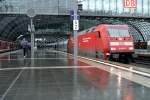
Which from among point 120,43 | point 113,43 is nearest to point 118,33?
point 120,43

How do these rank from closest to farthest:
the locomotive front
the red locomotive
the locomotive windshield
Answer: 1. the red locomotive
2. the locomotive front
3. the locomotive windshield

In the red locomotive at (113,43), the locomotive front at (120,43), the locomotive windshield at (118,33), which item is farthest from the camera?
the locomotive windshield at (118,33)

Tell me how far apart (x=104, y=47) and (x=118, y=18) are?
40.5m

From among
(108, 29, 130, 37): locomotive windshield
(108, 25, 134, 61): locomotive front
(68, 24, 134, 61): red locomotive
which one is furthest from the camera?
(108, 29, 130, 37): locomotive windshield

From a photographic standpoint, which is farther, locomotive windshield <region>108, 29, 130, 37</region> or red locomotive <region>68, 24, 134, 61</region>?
locomotive windshield <region>108, 29, 130, 37</region>

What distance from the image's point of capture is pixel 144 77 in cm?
1575

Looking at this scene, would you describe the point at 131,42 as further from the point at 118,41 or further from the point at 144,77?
the point at 144,77

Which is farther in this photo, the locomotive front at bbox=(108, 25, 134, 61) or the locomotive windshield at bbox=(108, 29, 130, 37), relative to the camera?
the locomotive windshield at bbox=(108, 29, 130, 37)

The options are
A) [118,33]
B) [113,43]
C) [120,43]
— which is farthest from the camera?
[118,33]

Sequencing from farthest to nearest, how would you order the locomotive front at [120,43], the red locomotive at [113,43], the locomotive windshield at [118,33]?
1. the locomotive windshield at [118,33]
2. the locomotive front at [120,43]
3. the red locomotive at [113,43]

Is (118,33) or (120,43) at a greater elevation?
(118,33)

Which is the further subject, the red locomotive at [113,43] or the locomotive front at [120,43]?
the locomotive front at [120,43]

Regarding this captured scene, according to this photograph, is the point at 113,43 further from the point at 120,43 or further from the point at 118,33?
the point at 118,33

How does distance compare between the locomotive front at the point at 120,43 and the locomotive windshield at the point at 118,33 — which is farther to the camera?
the locomotive windshield at the point at 118,33
